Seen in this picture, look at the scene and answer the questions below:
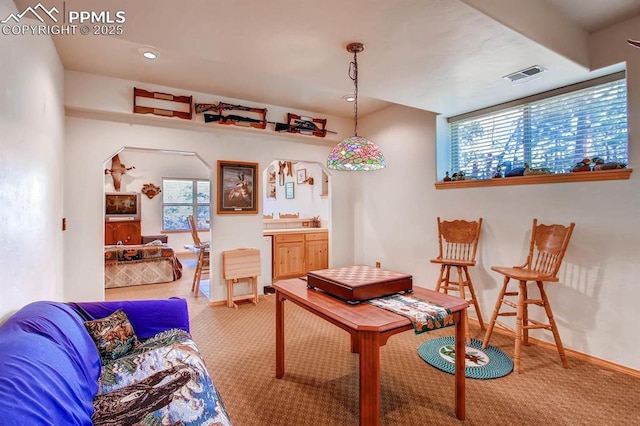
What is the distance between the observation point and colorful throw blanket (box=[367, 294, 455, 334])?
161cm

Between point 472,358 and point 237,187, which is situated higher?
point 237,187

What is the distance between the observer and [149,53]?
112 inches

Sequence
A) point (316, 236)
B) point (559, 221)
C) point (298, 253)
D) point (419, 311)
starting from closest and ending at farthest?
point (419, 311) → point (559, 221) → point (298, 253) → point (316, 236)

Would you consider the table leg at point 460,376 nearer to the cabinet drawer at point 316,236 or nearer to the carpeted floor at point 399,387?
the carpeted floor at point 399,387

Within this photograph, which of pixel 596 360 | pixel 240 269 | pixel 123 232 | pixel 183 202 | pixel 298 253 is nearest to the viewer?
pixel 596 360

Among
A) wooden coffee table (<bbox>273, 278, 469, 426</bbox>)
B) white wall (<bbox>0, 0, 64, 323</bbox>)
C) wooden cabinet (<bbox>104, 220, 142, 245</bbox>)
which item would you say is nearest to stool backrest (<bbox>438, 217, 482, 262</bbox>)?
wooden coffee table (<bbox>273, 278, 469, 426</bbox>)

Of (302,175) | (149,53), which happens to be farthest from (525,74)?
(302,175)

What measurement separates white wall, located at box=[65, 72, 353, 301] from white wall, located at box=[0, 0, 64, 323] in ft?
1.81

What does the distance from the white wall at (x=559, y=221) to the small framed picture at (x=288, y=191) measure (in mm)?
3682

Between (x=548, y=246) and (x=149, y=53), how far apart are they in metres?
3.85

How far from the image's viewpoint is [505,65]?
248 centimetres

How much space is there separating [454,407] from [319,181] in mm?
5343

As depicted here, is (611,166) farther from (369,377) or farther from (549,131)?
(369,377)

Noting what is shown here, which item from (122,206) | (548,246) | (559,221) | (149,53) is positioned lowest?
(548,246)
